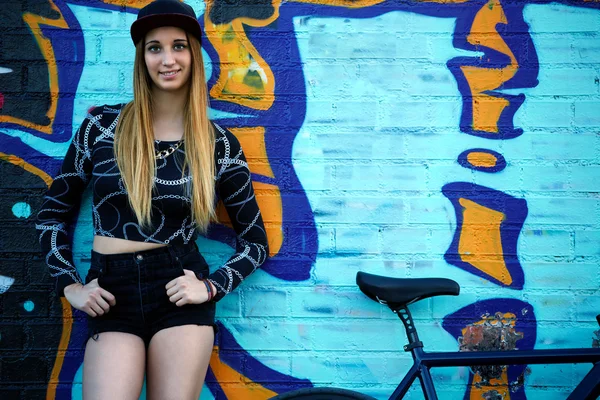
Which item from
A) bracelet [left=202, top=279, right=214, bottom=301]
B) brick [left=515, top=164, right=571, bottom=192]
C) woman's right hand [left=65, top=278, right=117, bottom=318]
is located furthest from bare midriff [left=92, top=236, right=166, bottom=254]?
brick [left=515, top=164, right=571, bottom=192]

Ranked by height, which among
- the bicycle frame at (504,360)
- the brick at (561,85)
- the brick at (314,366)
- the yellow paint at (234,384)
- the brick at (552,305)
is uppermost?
the brick at (561,85)

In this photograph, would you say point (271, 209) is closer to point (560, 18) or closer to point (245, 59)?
point (245, 59)

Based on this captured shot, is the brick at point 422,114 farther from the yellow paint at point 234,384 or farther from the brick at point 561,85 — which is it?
the yellow paint at point 234,384

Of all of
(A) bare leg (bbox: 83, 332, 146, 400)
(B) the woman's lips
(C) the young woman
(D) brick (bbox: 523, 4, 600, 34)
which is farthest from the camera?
(D) brick (bbox: 523, 4, 600, 34)

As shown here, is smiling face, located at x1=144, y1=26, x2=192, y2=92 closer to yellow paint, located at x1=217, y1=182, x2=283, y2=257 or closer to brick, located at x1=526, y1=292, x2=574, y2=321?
yellow paint, located at x1=217, y1=182, x2=283, y2=257

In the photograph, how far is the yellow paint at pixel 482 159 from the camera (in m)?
2.66

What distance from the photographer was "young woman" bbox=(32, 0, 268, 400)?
2.15 m

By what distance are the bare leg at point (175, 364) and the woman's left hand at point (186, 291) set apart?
11 centimetres

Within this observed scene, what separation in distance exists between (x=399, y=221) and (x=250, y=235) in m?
0.71

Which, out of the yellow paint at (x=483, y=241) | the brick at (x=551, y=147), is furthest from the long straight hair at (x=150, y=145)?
the brick at (x=551, y=147)

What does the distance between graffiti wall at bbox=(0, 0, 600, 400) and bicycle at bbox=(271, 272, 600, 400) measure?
0.29 meters

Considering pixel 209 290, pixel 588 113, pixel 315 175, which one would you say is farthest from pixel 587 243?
pixel 209 290

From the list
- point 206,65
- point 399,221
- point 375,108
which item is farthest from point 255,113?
point 399,221

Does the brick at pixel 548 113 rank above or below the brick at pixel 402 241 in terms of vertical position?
above
